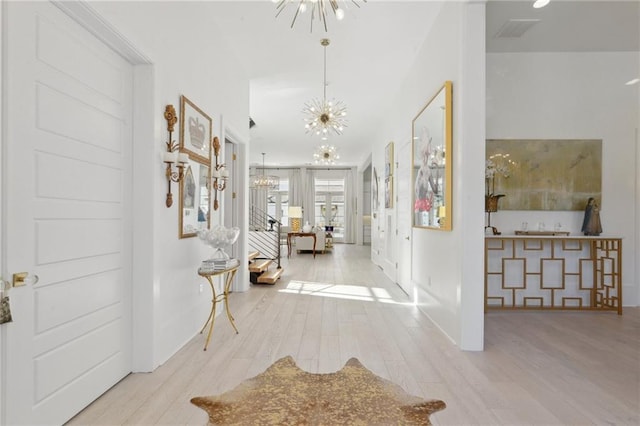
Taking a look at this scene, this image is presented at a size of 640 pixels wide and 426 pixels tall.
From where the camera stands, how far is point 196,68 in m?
3.44

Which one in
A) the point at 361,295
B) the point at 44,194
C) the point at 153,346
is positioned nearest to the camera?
the point at 44,194

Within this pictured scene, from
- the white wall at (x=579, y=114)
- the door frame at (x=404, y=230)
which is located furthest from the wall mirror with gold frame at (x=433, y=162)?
the white wall at (x=579, y=114)

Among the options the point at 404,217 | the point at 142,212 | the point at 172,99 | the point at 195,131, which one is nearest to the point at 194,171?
the point at 195,131

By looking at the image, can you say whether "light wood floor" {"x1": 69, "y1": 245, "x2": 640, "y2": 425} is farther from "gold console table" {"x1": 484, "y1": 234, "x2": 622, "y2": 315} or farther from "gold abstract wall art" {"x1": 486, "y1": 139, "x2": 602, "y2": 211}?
"gold abstract wall art" {"x1": 486, "y1": 139, "x2": 602, "y2": 211}

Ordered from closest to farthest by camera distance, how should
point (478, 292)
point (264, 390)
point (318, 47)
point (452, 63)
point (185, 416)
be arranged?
1. point (185, 416)
2. point (264, 390)
3. point (478, 292)
4. point (452, 63)
5. point (318, 47)

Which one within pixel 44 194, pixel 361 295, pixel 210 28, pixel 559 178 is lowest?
pixel 361 295

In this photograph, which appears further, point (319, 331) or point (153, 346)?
point (319, 331)

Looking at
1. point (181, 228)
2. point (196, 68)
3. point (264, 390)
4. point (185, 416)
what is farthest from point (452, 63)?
point (185, 416)

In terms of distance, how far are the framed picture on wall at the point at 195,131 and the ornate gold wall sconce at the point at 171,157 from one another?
0.19 m

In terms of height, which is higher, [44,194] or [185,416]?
[44,194]

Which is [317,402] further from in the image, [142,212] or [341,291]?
[341,291]

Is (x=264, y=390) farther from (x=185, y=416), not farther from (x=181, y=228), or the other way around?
(x=181, y=228)

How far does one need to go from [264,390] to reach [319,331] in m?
1.30

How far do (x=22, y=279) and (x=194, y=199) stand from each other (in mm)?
1853
